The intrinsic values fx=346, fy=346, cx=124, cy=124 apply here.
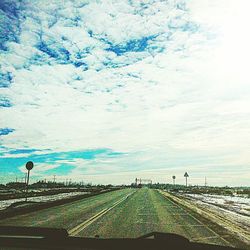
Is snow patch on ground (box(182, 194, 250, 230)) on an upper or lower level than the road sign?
lower

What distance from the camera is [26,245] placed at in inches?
175

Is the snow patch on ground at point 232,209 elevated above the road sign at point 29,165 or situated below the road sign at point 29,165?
below

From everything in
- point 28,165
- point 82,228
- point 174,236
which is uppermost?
point 28,165

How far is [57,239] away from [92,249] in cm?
56

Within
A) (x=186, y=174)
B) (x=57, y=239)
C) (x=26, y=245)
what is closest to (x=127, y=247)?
(x=57, y=239)

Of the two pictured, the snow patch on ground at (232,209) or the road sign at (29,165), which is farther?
the road sign at (29,165)

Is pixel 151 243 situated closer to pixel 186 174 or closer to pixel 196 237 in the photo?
pixel 196 237

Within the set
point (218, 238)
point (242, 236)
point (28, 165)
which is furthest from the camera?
point (28, 165)

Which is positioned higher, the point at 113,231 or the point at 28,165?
the point at 28,165

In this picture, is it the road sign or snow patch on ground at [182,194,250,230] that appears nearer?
snow patch on ground at [182,194,250,230]

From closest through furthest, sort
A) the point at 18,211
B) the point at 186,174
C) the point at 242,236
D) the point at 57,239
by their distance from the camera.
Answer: the point at 57,239 < the point at 242,236 < the point at 18,211 < the point at 186,174

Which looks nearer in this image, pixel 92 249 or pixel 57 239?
pixel 92 249

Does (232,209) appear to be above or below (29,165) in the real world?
below

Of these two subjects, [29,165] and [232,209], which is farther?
[29,165]
